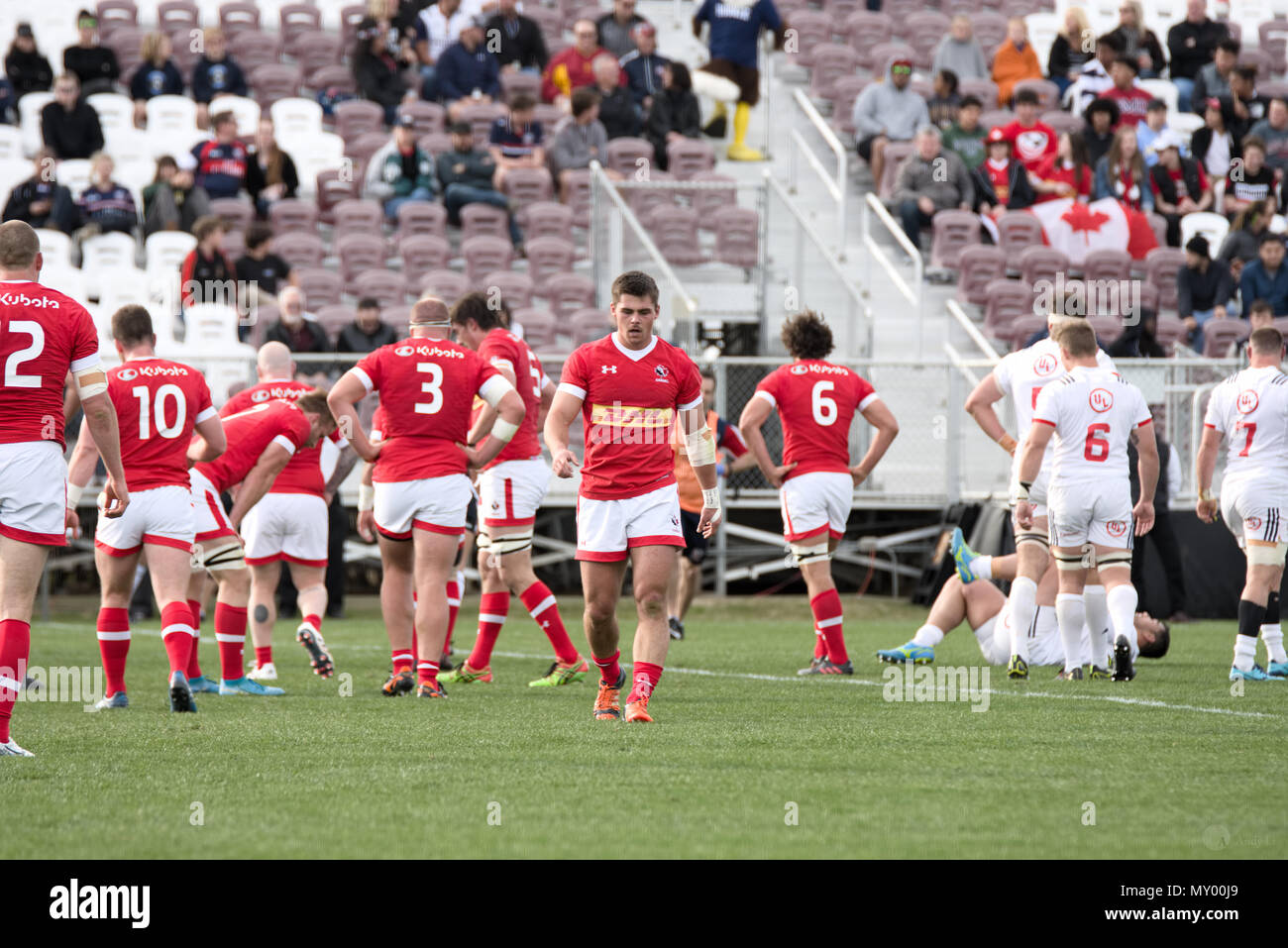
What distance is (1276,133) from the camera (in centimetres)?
2327

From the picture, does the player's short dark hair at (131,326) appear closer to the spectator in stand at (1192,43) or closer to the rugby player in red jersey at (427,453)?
the rugby player in red jersey at (427,453)

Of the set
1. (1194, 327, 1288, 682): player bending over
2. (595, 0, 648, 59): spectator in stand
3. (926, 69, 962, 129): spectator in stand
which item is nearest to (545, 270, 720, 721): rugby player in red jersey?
(1194, 327, 1288, 682): player bending over

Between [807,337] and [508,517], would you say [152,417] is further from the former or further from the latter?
[807,337]

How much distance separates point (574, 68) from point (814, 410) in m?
12.7

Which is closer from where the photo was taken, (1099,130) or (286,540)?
(286,540)

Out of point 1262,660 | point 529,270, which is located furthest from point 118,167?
point 1262,660

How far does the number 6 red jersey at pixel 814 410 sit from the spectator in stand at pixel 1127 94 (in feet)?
44.7

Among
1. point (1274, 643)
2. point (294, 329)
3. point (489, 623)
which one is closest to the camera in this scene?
point (489, 623)

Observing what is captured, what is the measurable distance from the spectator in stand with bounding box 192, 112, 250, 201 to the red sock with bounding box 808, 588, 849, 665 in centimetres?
1174

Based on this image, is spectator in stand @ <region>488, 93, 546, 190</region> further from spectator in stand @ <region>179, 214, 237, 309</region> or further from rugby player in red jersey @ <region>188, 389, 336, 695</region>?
rugby player in red jersey @ <region>188, 389, 336, 695</region>

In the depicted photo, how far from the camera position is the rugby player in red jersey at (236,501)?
390 inches

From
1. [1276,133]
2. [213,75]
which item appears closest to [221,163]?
[213,75]

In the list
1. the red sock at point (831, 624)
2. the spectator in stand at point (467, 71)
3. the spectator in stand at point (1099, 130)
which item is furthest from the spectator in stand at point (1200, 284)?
the red sock at point (831, 624)

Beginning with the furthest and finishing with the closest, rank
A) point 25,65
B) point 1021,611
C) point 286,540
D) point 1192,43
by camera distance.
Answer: point 1192,43 → point 25,65 → point 286,540 → point 1021,611
